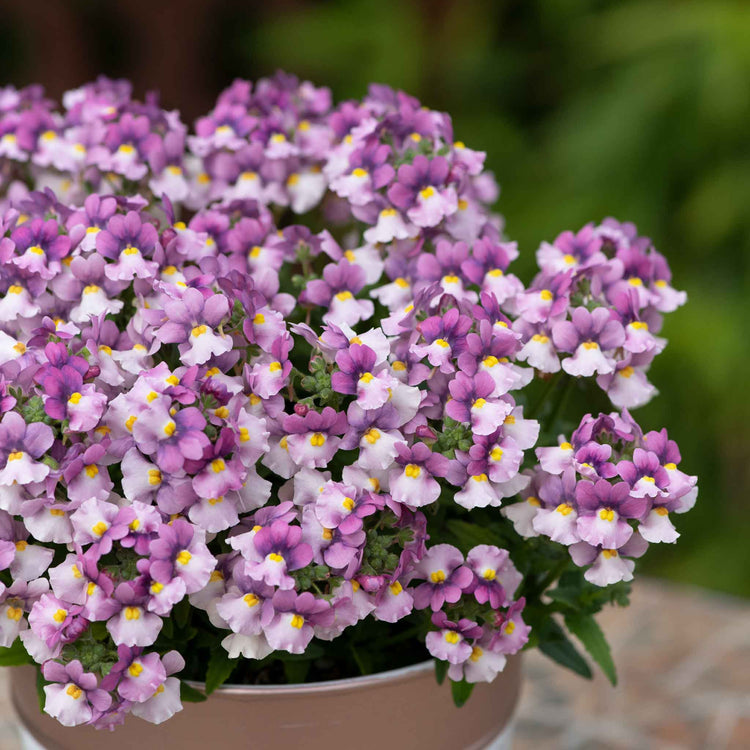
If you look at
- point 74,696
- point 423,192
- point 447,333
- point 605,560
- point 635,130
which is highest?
point 635,130

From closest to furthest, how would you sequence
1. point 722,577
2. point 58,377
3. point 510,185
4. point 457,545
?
1. point 58,377
2. point 457,545
3. point 722,577
4. point 510,185

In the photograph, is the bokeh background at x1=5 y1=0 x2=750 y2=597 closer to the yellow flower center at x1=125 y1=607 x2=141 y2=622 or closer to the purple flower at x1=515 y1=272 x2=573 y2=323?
the purple flower at x1=515 y1=272 x2=573 y2=323

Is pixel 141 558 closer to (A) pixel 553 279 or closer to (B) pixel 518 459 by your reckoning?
(B) pixel 518 459

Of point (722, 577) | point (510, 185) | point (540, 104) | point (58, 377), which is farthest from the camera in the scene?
point (540, 104)

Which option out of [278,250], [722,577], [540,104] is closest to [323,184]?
[278,250]

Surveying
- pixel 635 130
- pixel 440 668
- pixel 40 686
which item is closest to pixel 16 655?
pixel 40 686

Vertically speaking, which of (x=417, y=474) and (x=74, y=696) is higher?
(x=417, y=474)

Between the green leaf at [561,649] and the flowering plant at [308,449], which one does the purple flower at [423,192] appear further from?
the green leaf at [561,649]

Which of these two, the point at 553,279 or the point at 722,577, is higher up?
the point at 722,577

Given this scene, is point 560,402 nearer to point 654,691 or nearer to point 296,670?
point 296,670
